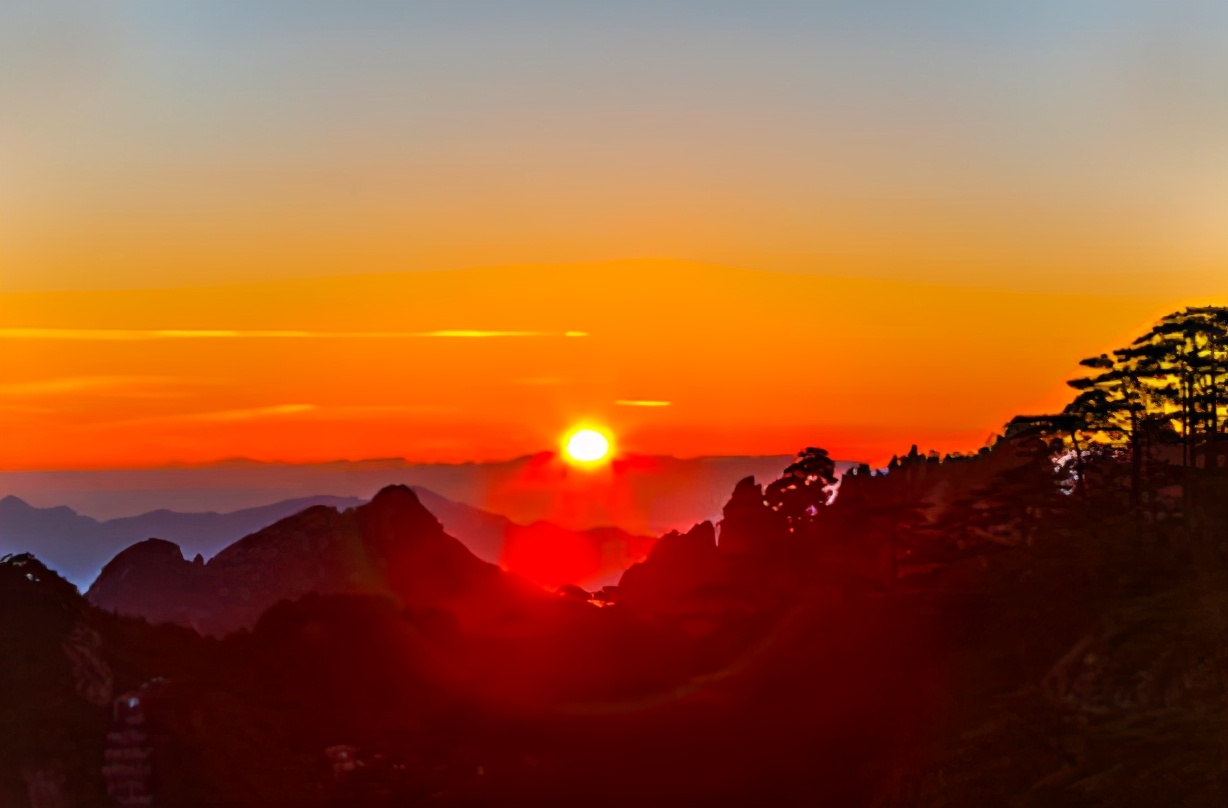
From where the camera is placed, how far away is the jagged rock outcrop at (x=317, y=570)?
26.6 m

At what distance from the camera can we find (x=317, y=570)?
26625mm

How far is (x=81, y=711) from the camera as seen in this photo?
82.6 ft

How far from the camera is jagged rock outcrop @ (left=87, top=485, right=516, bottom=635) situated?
26.6 meters

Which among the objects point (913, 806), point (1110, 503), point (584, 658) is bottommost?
point (913, 806)

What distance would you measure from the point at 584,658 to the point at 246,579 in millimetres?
5759

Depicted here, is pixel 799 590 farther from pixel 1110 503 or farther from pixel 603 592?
pixel 1110 503

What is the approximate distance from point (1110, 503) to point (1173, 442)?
4.72 feet

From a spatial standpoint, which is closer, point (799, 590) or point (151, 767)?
point (151, 767)

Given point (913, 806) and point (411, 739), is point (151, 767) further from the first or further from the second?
point (913, 806)

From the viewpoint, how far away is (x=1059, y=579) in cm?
2644

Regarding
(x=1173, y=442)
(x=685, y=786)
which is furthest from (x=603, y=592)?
(x=1173, y=442)

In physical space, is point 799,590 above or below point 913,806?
above

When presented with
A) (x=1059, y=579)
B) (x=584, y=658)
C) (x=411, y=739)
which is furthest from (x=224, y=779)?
(x=1059, y=579)

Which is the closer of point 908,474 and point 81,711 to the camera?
point 81,711
